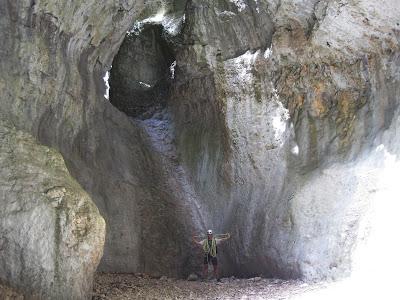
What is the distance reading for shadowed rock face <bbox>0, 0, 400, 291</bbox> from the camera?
877 centimetres

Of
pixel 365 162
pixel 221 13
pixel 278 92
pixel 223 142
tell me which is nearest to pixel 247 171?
pixel 223 142

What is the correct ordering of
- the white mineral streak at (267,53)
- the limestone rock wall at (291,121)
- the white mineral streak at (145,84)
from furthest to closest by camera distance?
the white mineral streak at (145,84) → the white mineral streak at (267,53) → the limestone rock wall at (291,121)

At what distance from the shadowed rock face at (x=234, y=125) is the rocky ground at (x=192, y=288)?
2.11ft

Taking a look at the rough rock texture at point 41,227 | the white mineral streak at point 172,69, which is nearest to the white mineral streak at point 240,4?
the white mineral streak at point 172,69

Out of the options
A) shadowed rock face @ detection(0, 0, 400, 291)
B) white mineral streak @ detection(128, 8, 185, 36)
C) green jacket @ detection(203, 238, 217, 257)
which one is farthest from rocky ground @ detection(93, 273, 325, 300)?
white mineral streak @ detection(128, 8, 185, 36)

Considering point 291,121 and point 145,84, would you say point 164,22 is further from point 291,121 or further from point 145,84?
point 291,121

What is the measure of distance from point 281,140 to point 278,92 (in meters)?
1.23

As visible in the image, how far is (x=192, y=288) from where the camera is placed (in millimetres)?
9195

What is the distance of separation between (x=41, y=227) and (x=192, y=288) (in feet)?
12.6

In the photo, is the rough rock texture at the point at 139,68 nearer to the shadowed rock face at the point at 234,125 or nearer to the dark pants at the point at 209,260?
the shadowed rock face at the point at 234,125

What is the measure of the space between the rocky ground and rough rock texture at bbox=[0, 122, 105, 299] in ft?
3.44

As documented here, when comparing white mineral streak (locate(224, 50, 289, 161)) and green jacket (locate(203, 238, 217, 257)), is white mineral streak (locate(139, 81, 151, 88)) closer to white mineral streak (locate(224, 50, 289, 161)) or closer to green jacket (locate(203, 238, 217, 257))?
white mineral streak (locate(224, 50, 289, 161))

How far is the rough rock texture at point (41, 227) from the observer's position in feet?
20.7

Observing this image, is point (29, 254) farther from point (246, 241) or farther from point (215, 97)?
point (215, 97)
